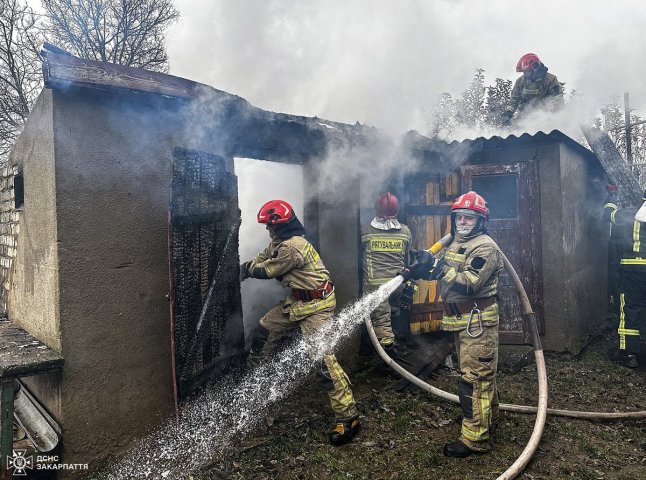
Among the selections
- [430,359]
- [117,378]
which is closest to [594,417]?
[430,359]

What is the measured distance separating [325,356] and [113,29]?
1353 centimetres

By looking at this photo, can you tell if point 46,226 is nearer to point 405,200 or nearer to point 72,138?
point 72,138

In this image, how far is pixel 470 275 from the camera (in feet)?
13.3

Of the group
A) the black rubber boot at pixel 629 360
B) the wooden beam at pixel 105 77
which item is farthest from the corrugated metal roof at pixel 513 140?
the wooden beam at pixel 105 77

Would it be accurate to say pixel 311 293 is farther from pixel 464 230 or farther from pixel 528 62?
pixel 528 62

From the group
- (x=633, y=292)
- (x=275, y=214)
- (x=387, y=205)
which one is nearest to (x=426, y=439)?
(x=275, y=214)

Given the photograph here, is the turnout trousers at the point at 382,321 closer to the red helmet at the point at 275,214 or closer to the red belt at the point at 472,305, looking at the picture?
the red belt at the point at 472,305

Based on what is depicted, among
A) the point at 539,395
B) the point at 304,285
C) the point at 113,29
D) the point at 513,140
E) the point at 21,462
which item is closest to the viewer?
the point at 21,462

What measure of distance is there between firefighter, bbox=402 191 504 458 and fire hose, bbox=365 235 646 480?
1.00 ft

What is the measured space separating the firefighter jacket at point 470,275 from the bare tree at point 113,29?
13.0 m

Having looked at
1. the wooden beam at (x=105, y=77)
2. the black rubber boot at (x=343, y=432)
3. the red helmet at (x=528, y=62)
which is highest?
the red helmet at (x=528, y=62)

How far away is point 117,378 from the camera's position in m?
3.87

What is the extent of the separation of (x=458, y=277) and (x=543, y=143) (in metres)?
3.52

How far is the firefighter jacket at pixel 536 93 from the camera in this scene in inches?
336
